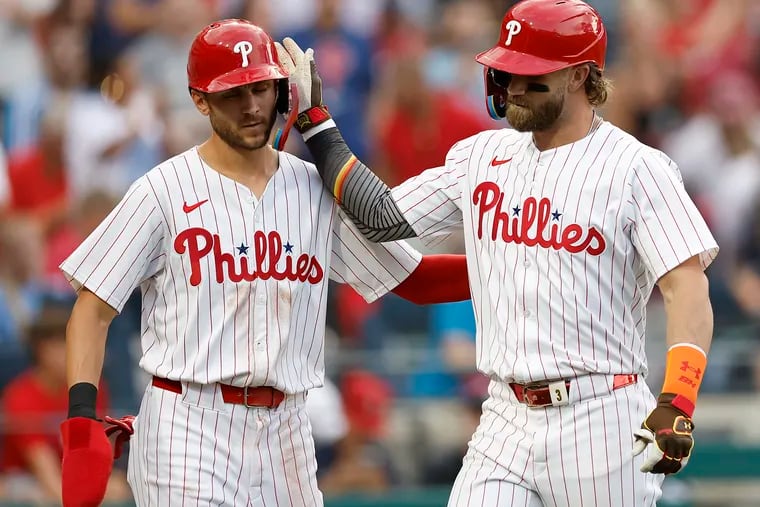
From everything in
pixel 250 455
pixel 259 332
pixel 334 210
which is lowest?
pixel 250 455

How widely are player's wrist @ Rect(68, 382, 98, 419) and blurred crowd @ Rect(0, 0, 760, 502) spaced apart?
9.12 feet

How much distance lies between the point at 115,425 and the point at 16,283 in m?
3.52

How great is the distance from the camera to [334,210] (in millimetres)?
4965

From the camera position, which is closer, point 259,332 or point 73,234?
point 259,332

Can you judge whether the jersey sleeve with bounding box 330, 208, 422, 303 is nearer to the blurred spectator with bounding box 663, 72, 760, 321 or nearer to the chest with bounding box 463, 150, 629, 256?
the chest with bounding box 463, 150, 629, 256

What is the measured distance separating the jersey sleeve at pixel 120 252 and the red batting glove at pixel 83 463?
0.40 meters

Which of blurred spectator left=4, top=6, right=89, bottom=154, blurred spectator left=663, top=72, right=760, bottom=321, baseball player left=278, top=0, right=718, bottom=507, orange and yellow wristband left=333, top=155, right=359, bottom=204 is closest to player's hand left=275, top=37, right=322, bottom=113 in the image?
baseball player left=278, top=0, right=718, bottom=507

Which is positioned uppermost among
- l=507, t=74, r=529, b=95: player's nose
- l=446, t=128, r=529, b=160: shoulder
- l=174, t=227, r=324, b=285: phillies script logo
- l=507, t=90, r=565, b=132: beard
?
l=507, t=74, r=529, b=95: player's nose

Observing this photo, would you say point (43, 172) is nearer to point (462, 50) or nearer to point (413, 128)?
point (413, 128)

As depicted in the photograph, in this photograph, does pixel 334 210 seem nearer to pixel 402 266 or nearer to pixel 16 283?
pixel 402 266

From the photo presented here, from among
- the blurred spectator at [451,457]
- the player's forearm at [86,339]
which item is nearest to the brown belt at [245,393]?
the player's forearm at [86,339]

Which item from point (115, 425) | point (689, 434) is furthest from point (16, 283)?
point (689, 434)

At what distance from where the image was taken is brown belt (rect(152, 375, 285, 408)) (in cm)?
465

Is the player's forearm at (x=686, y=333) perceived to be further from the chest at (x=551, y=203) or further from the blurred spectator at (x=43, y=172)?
the blurred spectator at (x=43, y=172)
